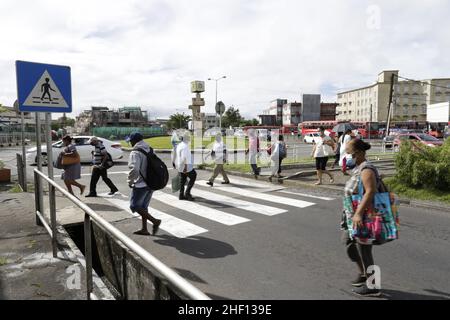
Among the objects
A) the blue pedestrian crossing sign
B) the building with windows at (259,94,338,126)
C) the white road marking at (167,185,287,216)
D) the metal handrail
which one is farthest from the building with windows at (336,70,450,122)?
the metal handrail

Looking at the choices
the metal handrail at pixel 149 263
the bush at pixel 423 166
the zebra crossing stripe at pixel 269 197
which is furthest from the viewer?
the bush at pixel 423 166

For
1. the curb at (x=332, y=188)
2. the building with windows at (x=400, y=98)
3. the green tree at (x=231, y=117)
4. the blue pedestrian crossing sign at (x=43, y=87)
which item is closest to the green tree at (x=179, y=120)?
the green tree at (x=231, y=117)

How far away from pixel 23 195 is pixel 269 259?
7.01m

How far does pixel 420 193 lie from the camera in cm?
857

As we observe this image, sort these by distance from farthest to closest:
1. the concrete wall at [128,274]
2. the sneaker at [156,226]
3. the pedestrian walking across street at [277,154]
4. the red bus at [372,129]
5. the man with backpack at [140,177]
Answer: the red bus at [372,129], the pedestrian walking across street at [277,154], the sneaker at [156,226], the man with backpack at [140,177], the concrete wall at [128,274]

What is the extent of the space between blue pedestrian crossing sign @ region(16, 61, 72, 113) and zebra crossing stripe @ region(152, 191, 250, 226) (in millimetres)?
3388

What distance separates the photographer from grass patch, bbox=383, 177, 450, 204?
811cm

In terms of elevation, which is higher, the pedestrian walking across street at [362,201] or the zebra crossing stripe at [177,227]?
the pedestrian walking across street at [362,201]

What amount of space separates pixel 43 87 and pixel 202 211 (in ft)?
13.1

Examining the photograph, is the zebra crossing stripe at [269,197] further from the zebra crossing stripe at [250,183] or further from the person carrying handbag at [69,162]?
the person carrying handbag at [69,162]

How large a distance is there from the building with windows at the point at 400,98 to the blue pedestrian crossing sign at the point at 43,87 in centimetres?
9556

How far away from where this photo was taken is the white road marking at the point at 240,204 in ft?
24.8

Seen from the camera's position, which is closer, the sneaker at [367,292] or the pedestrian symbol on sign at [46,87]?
the sneaker at [367,292]
